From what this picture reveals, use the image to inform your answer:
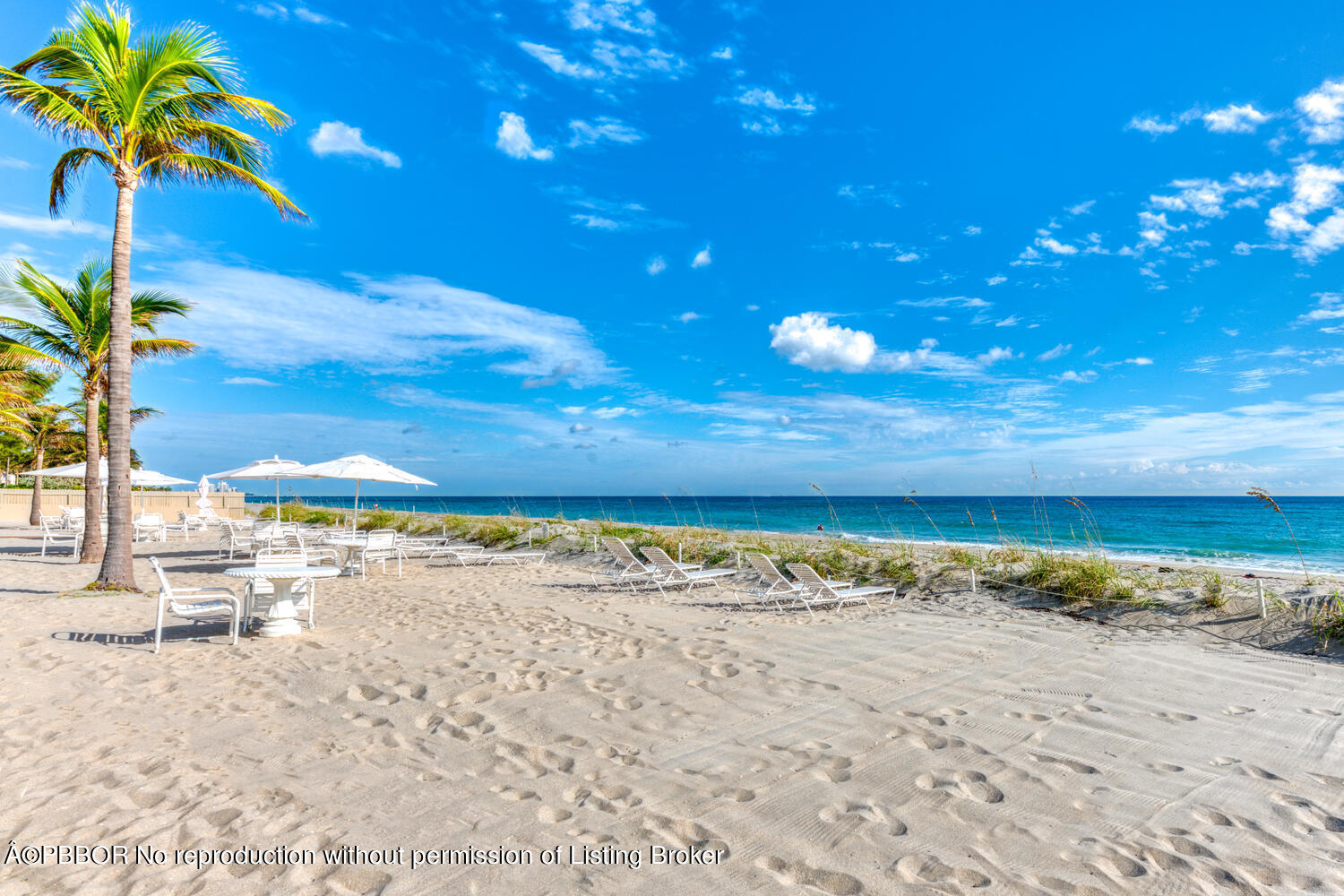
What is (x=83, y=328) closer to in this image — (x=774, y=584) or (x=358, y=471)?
(x=358, y=471)

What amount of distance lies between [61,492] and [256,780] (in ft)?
105

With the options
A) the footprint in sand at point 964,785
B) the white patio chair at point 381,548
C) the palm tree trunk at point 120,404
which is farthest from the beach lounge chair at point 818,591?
the palm tree trunk at point 120,404

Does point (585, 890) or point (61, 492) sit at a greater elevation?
point (61, 492)

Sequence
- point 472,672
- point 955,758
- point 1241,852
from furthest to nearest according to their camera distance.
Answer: point 472,672
point 955,758
point 1241,852

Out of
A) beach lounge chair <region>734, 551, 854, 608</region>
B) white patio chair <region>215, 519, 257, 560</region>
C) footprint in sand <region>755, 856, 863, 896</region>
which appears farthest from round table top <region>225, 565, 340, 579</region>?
white patio chair <region>215, 519, 257, 560</region>

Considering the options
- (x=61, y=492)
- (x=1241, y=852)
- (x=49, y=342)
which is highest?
(x=49, y=342)

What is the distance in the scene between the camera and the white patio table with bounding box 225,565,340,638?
5.98 metres

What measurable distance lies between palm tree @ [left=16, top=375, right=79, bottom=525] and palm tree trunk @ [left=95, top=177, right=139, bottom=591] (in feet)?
33.6

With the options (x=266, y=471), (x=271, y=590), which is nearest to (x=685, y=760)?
(x=271, y=590)

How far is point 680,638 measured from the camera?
235 inches

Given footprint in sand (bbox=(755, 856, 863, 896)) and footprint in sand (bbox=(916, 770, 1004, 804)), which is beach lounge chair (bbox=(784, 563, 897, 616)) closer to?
footprint in sand (bbox=(916, 770, 1004, 804))

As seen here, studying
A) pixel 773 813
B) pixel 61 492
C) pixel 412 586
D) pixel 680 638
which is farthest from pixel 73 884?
pixel 61 492

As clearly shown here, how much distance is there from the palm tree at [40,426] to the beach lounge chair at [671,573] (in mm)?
15384

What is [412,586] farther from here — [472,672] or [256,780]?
[256,780]
